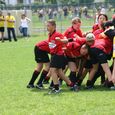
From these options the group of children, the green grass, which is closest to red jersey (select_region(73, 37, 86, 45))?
the group of children

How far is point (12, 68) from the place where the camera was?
51.4 ft

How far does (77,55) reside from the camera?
10.9 metres

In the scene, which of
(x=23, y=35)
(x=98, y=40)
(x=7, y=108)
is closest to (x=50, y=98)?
(x=7, y=108)

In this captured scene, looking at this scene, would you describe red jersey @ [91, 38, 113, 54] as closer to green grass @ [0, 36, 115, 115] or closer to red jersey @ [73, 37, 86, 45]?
red jersey @ [73, 37, 86, 45]

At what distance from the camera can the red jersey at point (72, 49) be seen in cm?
1079

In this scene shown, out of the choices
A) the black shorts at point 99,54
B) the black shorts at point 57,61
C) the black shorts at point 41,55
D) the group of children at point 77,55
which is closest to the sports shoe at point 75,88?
the group of children at point 77,55

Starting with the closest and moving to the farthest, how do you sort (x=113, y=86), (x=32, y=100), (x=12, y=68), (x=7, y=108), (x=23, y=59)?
(x=7, y=108) < (x=32, y=100) < (x=113, y=86) < (x=12, y=68) < (x=23, y=59)

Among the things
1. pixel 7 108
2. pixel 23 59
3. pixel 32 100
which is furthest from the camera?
pixel 23 59

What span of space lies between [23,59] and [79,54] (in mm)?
8235

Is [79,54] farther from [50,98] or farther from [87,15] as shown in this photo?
[87,15]

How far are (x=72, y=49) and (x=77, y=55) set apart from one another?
0.20 m

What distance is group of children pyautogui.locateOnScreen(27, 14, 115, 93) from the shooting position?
34.2 feet

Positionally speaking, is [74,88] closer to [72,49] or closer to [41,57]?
[72,49]

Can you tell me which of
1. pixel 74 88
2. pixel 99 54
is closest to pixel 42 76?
pixel 74 88
